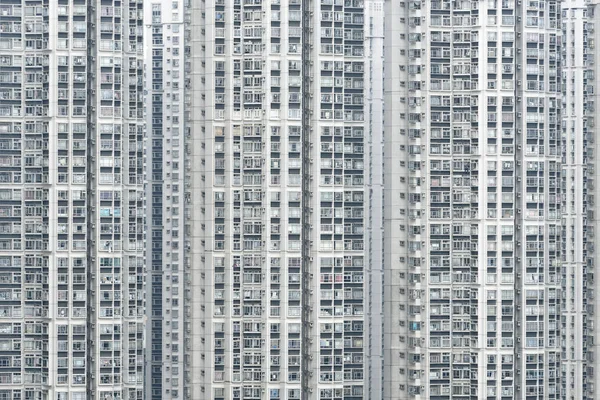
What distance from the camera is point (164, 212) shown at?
137000 millimetres

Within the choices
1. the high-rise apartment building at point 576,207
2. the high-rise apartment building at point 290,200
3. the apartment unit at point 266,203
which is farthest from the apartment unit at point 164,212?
the high-rise apartment building at point 576,207

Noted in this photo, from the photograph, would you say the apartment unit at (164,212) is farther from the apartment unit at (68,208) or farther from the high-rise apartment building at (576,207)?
the high-rise apartment building at (576,207)

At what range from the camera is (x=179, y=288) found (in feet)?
451

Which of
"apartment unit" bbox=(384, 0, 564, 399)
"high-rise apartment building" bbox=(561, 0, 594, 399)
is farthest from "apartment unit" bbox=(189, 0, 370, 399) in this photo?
"high-rise apartment building" bbox=(561, 0, 594, 399)

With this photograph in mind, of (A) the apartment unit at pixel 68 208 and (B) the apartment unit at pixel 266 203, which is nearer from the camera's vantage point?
(A) the apartment unit at pixel 68 208

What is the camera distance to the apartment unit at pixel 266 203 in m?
110

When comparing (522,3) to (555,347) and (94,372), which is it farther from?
(94,372)

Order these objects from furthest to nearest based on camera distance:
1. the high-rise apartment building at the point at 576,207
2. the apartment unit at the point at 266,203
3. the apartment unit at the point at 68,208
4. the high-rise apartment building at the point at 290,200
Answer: the high-rise apartment building at the point at 576,207 < the apartment unit at the point at 266,203 < the high-rise apartment building at the point at 290,200 < the apartment unit at the point at 68,208

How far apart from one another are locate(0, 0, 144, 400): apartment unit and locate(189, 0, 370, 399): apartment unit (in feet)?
20.2

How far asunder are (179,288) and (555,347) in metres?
43.6

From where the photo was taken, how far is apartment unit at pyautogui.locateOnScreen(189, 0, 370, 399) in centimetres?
10950

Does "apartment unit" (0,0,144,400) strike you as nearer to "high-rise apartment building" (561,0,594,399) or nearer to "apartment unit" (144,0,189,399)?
"apartment unit" (144,0,189,399)

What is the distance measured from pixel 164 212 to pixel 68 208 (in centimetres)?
3051

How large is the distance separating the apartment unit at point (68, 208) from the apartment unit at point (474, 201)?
77.7 feet
